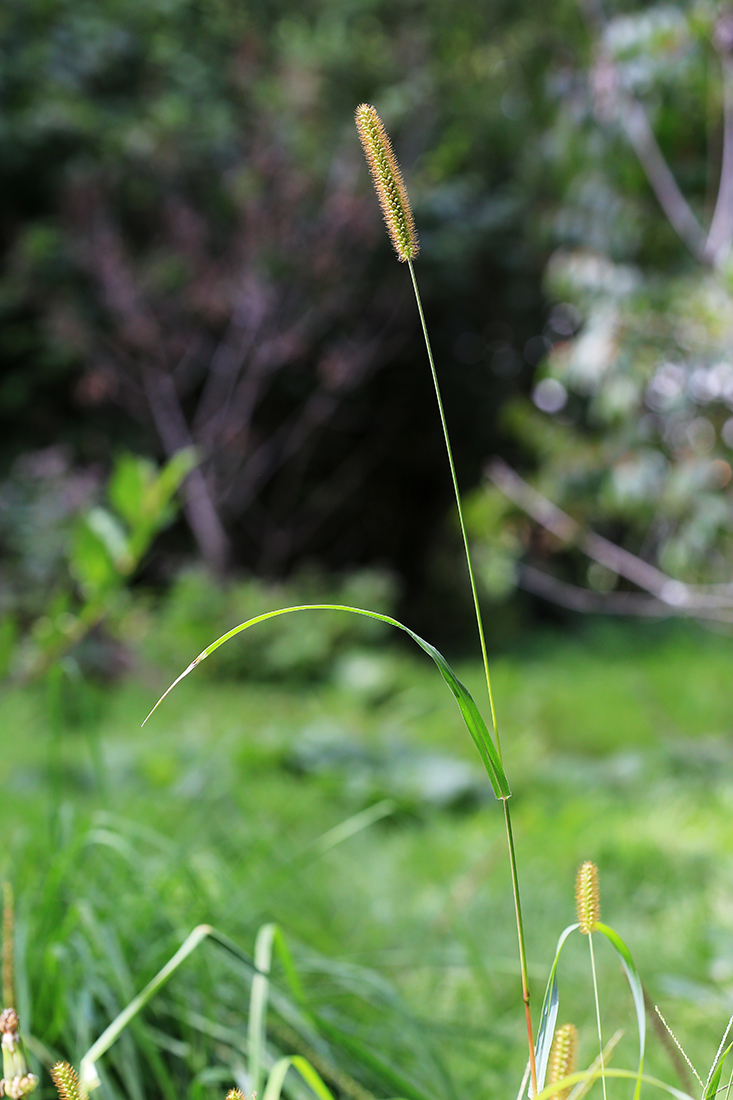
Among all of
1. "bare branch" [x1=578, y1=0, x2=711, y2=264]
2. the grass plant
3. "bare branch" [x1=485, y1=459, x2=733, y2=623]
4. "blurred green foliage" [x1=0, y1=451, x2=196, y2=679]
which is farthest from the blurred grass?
"bare branch" [x1=578, y1=0, x2=711, y2=264]

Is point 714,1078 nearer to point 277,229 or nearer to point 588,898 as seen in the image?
point 588,898

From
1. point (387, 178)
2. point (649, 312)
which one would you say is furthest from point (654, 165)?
point (387, 178)

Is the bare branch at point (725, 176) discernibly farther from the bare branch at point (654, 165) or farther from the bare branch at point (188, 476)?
the bare branch at point (188, 476)

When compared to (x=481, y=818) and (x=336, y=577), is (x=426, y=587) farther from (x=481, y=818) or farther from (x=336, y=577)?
(x=481, y=818)

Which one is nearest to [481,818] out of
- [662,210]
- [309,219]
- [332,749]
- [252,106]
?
[332,749]

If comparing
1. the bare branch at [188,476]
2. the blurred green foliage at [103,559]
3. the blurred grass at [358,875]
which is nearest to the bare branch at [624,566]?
the blurred grass at [358,875]

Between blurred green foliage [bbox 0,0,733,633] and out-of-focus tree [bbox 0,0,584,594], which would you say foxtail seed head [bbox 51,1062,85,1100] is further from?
out-of-focus tree [bbox 0,0,584,594]
